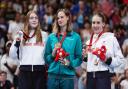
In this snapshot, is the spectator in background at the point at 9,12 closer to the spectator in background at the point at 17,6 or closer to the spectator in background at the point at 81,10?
the spectator in background at the point at 17,6

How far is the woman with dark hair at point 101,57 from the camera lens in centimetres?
887

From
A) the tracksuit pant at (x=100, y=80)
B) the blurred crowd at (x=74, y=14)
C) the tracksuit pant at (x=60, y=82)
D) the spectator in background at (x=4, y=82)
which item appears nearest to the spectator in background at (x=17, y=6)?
the blurred crowd at (x=74, y=14)

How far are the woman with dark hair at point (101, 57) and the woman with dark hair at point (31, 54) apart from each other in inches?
33.6

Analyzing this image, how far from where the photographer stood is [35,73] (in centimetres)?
940

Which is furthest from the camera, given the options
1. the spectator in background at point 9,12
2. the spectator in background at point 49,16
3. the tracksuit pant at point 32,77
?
the spectator in background at point 9,12

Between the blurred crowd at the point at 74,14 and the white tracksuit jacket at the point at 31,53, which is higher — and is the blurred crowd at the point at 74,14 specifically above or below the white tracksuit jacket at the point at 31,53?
above

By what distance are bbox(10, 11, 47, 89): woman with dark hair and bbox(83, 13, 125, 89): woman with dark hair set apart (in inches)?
33.6

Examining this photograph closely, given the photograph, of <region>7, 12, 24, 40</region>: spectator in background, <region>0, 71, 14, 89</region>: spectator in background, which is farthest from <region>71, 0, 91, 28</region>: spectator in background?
<region>0, 71, 14, 89</region>: spectator in background

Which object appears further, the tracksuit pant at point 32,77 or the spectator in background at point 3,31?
the spectator in background at point 3,31

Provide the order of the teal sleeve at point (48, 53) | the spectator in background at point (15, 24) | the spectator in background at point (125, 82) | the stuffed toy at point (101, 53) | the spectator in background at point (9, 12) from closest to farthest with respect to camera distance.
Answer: the stuffed toy at point (101, 53)
the teal sleeve at point (48, 53)
the spectator in background at point (125, 82)
the spectator in background at point (15, 24)
the spectator in background at point (9, 12)

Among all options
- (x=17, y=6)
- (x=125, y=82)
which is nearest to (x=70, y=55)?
(x=125, y=82)

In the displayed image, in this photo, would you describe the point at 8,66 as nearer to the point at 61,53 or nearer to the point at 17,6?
the point at 61,53

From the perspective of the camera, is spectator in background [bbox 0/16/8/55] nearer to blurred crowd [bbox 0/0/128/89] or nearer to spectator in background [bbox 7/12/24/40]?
blurred crowd [bbox 0/0/128/89]

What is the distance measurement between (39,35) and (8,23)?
885 centimetres
